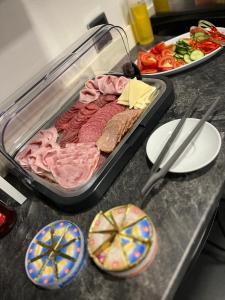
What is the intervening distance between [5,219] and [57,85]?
1.78 ft

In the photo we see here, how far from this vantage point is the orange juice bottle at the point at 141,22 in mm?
1313

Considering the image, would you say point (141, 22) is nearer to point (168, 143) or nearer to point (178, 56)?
point (178, 56)

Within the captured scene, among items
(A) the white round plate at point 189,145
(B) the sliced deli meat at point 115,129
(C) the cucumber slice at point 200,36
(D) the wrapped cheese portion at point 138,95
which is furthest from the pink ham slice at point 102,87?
(C) the cucumber slice at point 200,36

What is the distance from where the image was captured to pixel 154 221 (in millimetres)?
662

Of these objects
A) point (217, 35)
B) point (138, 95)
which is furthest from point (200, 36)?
point (138, 95)

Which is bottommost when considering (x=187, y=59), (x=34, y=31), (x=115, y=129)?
(x=187, y=59)

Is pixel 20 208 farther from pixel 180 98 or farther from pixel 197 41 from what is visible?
pixel 197 41

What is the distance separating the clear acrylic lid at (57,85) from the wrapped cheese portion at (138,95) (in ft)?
0.69

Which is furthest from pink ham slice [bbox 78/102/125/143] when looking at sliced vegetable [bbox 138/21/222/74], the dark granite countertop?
sliced vegetable [bbox 138/21/222/74]

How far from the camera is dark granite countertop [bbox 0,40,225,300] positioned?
1.90ft

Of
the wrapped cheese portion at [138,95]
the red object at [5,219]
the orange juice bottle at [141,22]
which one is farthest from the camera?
the orange juice bottle at [141,22]

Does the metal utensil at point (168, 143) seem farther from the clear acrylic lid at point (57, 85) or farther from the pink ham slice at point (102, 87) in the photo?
the clear acrylic lid at point (57, 85)

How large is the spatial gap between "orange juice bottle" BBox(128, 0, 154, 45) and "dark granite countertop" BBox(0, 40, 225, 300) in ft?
1.94

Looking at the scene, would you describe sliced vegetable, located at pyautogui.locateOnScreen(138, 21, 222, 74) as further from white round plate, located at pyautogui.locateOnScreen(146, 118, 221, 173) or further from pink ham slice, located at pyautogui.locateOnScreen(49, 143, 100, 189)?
pink ham slice, located at pyautogui.locateOnScreen(49, 143, 100, 189)
